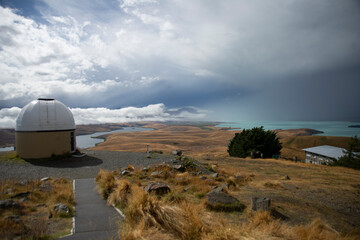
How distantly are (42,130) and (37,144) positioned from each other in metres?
1.20

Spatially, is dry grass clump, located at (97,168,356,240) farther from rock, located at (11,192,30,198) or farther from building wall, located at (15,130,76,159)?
building wall, located at (15,130,76,159)

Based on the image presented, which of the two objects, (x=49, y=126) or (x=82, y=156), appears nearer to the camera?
(x=49, y=126)

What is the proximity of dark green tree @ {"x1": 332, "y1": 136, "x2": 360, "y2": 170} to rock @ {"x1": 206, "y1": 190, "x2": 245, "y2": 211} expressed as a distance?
91.8 ft

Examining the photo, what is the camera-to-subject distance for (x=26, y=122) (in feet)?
52.2

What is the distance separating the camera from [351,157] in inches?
1141

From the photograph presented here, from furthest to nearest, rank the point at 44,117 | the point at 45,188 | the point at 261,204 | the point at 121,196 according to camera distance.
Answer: the point at 44,117
the point at 45,188
the point at 121,196
the point at 261,204

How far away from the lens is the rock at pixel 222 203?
546 cm

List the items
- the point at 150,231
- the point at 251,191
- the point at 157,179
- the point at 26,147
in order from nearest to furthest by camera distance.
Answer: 1. the point at 150,231
2. the point at 251,191
3. the point at 157,179
4. the point at 26,147

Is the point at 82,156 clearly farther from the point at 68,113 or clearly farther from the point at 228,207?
the point at 228,207

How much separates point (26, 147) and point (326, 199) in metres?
20.0

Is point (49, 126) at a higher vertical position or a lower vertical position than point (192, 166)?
higher

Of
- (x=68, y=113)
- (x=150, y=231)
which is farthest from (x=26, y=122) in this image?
(x=150, y=231)

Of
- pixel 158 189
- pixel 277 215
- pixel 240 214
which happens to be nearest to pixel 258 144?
pixel 158 189

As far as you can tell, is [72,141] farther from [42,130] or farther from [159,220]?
[159,220]
